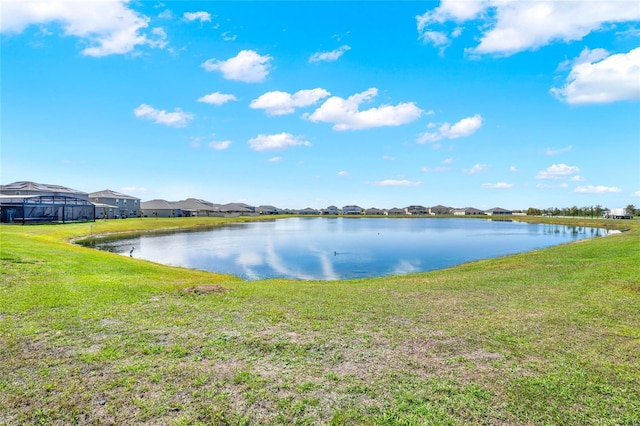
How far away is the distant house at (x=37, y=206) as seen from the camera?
60000 millimetres

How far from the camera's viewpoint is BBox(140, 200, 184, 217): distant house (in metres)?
136

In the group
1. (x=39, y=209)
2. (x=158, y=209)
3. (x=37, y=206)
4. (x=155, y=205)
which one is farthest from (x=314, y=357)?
(x=155, y=205)

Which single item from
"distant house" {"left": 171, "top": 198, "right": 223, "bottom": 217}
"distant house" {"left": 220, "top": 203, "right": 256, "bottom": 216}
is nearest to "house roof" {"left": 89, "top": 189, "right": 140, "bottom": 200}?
"distant house" {"left": 171, "top": 198, "right": 223, "bottom": 217}

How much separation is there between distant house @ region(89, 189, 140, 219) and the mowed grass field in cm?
10298

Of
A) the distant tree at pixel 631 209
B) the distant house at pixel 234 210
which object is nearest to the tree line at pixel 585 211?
the distant tree at pixel 631 209

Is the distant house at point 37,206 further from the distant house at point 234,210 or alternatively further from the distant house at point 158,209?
the distant house at point 234,210

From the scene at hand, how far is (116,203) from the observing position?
11300 cm

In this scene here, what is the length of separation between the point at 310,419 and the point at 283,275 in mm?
24420

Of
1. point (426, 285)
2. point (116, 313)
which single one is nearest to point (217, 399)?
point (116, 313)

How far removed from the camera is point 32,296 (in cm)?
1173

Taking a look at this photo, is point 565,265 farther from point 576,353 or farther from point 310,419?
point 310,419

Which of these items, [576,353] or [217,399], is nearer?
[217,399]

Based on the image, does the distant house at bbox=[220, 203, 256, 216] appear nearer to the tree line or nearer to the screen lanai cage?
the screen lanai cage

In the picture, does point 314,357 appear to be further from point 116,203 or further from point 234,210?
point 234,210
